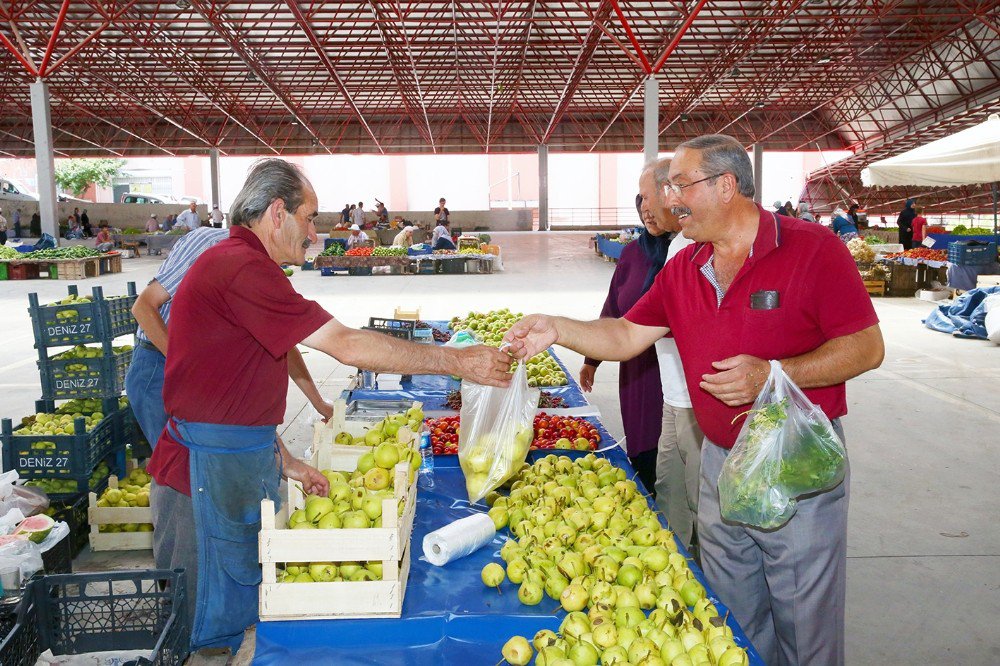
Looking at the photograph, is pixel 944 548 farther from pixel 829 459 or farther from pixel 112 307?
pixel 112 307

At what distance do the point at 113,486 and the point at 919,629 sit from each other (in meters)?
3.87

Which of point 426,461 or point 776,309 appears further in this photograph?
point 426,461

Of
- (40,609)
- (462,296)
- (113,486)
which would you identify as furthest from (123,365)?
(462,296)

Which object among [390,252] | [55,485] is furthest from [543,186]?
[55,485]

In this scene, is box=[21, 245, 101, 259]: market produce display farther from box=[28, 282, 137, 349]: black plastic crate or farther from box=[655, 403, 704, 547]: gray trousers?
box=[655, 403, 704, 547]: gray trousers

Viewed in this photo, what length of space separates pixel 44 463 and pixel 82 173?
47158mm

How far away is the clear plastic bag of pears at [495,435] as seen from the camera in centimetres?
305

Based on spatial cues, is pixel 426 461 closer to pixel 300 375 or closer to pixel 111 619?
pixel 300 375

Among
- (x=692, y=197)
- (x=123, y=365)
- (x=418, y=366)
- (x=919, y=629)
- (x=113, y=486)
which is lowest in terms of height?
(x=919, y=629)

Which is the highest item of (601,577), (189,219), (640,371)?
(189,219)

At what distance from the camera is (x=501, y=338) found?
5.90 metres

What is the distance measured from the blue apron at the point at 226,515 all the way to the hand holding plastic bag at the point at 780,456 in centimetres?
149

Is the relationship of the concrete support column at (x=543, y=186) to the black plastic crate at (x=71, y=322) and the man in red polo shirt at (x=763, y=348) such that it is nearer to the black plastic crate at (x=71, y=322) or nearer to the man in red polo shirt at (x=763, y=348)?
the black plastic crate at (x=71, y=322)

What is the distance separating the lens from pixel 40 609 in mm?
2400
